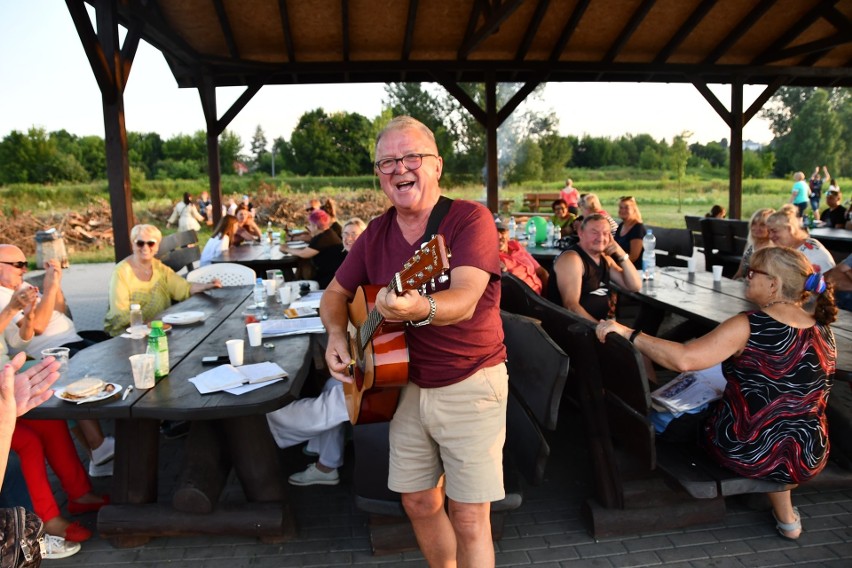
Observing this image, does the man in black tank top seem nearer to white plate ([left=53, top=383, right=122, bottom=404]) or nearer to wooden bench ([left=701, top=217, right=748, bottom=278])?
white plate ([left=53, top=383, right=122, bottom=404])

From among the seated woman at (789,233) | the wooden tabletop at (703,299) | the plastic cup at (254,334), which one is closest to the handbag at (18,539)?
the plastic cup at (254,334)

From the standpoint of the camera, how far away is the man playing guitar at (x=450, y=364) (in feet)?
6.56

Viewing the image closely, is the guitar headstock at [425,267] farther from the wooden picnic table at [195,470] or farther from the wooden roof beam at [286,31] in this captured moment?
the wooden roof beam at [286,31]

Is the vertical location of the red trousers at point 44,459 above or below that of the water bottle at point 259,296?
below

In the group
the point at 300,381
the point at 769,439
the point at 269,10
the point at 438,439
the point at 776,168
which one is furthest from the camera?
the point at 776,168

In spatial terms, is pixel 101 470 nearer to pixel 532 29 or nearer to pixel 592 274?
pixel 592 274

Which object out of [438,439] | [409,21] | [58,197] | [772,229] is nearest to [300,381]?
[438,439]

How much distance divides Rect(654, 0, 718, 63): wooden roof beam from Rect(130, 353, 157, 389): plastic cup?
29.6ft

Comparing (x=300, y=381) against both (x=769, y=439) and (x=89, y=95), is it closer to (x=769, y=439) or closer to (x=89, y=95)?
(x=769, y=439)

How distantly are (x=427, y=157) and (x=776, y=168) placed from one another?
163 feet

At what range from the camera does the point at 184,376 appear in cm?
288

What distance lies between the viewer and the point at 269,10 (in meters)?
8.55

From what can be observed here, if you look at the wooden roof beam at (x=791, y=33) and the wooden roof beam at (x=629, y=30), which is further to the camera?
the wooden roof beam at (x=791, y=33)

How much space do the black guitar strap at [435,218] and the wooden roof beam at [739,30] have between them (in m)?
9.16
